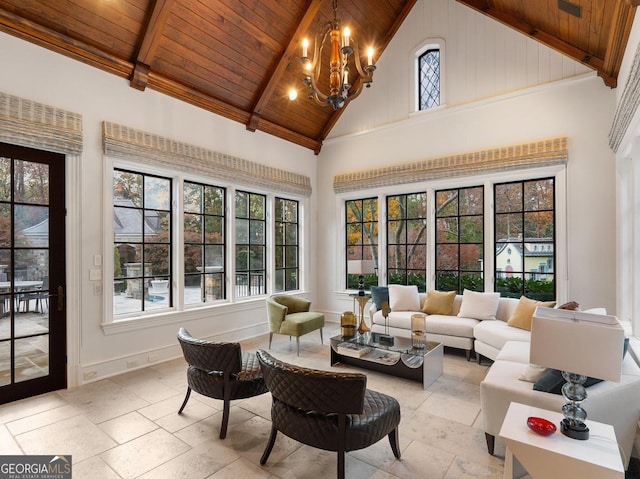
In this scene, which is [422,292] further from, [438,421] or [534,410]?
[534,410]

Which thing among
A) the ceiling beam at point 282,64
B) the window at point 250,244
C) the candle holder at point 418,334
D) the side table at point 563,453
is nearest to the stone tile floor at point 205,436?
the candle holder at point 418,334

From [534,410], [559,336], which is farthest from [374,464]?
[559,336]

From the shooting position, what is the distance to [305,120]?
6406 millimetres

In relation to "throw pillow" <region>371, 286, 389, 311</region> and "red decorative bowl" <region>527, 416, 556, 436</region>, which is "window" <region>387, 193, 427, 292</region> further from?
"red decorative bowl" <region>527, 416, 556, 436</region>

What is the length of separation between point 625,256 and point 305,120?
513 cm

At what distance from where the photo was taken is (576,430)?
1727 mm

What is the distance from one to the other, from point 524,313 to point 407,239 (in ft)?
7.45

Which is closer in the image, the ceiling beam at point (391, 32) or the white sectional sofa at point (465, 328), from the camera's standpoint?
the white sectional sofa at point (465, 328)

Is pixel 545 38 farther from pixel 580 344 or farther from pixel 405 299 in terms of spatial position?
pixel 580 344

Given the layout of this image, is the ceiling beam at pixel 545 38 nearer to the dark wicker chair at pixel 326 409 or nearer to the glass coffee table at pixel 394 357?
the glass coffee table at pixel 394 357

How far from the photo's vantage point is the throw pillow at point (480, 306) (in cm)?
457

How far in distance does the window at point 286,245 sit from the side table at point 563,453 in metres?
4.82

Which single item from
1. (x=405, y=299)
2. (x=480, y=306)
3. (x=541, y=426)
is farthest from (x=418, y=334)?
(x=541, y=426)

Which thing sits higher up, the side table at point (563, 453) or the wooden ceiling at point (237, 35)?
the wooden ceiling at point (237, 35)
